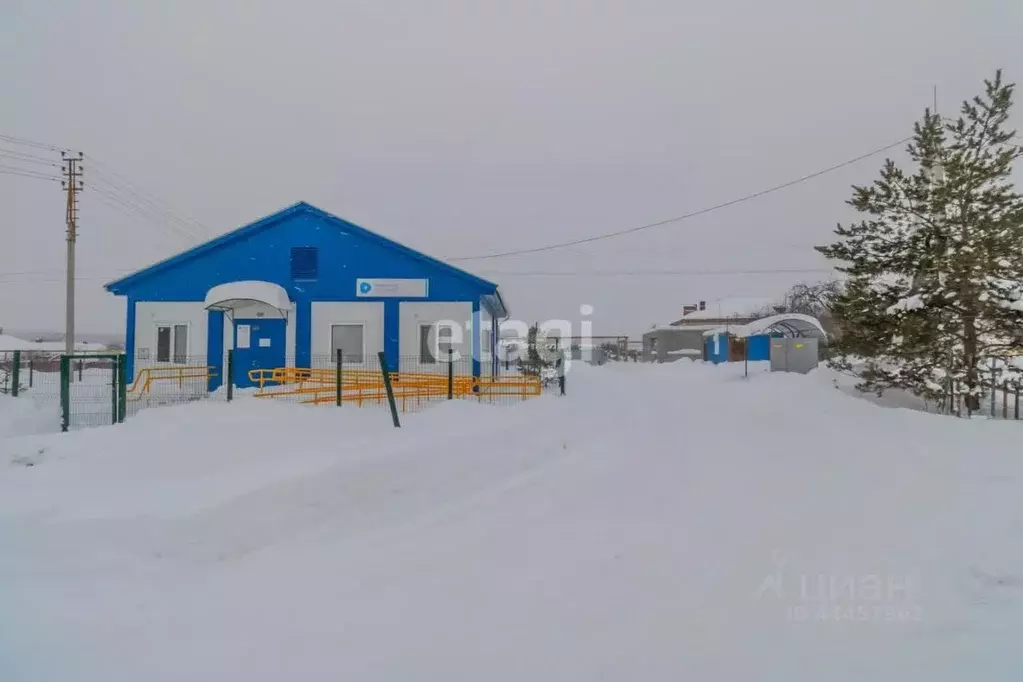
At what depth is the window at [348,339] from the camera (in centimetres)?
1992

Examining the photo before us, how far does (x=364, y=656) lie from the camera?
373 centimetres

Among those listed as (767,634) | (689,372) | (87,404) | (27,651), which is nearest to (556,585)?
(767,634)

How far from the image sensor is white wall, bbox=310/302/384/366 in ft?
65.0

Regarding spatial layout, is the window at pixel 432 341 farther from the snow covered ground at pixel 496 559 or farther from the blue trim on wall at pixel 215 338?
→ the snow covered ground at pixel 496 559

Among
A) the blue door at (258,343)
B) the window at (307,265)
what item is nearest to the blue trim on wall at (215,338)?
the blue door at (258,343)

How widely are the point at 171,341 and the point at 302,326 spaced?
453cm

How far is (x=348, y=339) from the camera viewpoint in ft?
65.5

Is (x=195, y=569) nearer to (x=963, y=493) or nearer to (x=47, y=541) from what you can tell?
(x=47, y=541)

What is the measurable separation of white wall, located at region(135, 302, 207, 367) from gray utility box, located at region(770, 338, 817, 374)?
2482 centimetres

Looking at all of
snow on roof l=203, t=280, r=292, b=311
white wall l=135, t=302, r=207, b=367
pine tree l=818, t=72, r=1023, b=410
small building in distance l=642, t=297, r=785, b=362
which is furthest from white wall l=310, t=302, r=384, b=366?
small building in distance l=642, t=297, r=785, b=362

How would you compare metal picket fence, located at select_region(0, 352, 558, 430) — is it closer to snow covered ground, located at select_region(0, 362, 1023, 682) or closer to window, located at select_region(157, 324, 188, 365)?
window, located at select_region(157, 324, 188, 365)

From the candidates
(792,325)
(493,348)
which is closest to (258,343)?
(493,348)

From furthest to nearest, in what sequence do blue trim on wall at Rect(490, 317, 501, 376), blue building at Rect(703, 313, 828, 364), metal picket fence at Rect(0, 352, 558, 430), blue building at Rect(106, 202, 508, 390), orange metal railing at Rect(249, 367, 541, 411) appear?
1. blue building at Rect(703, 313, 828, 364)
2. blue trim on wall at Rect(490, 317, 501, 376)
3. blue building at Rect(106, 202, 508, 390)
4. orange metal railing at Rect(249, 367, 541, 411)
5. metal picket fence at Rect(0, 352, 558, 430)

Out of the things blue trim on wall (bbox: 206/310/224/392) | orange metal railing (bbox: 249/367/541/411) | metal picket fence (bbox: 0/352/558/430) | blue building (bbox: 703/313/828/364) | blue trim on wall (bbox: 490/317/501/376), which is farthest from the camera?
blue building (bbox: 703/313/828/364)
